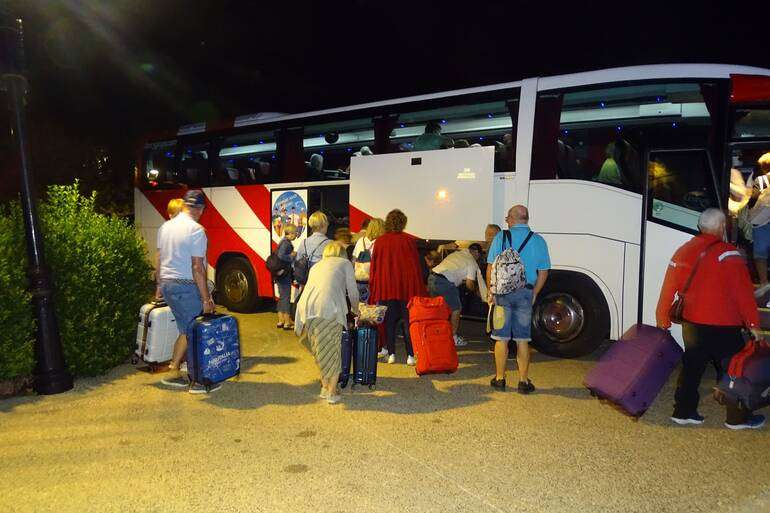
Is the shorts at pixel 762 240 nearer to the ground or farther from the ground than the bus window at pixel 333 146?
nearer to the ground

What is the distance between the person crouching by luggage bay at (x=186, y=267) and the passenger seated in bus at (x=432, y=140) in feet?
10.8

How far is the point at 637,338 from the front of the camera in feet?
16.7

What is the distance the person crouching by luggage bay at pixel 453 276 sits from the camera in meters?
7.01

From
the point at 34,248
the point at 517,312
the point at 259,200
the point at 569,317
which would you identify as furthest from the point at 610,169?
the point at 34,248

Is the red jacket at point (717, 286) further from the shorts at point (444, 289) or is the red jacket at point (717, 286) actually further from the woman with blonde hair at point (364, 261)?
the woman with blonde hair at point (364, 261)

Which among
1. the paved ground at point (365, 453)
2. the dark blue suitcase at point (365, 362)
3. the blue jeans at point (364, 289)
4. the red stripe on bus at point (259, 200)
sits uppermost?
the red stripe on bus at point (259, 200)

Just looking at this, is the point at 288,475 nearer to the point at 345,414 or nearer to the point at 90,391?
the point at 345,414

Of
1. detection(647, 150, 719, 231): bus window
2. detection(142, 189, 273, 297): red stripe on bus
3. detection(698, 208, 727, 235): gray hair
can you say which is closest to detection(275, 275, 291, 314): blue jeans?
detection(142, 189, 273, 297): red stripe on bus

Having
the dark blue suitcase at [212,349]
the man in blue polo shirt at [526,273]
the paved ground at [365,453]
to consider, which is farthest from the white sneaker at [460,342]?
the dark blue suitcase at [212,349]

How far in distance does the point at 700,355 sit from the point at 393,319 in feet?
10.7

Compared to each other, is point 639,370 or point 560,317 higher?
point 560,317

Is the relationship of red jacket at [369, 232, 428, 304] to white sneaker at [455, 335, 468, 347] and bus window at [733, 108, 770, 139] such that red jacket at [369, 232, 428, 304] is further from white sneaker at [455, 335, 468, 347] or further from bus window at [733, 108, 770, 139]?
bus window at [733, 108, 770, 139]

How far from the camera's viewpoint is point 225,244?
10.6 metres

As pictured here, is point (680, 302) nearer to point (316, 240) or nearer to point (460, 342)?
point (460, 342)
